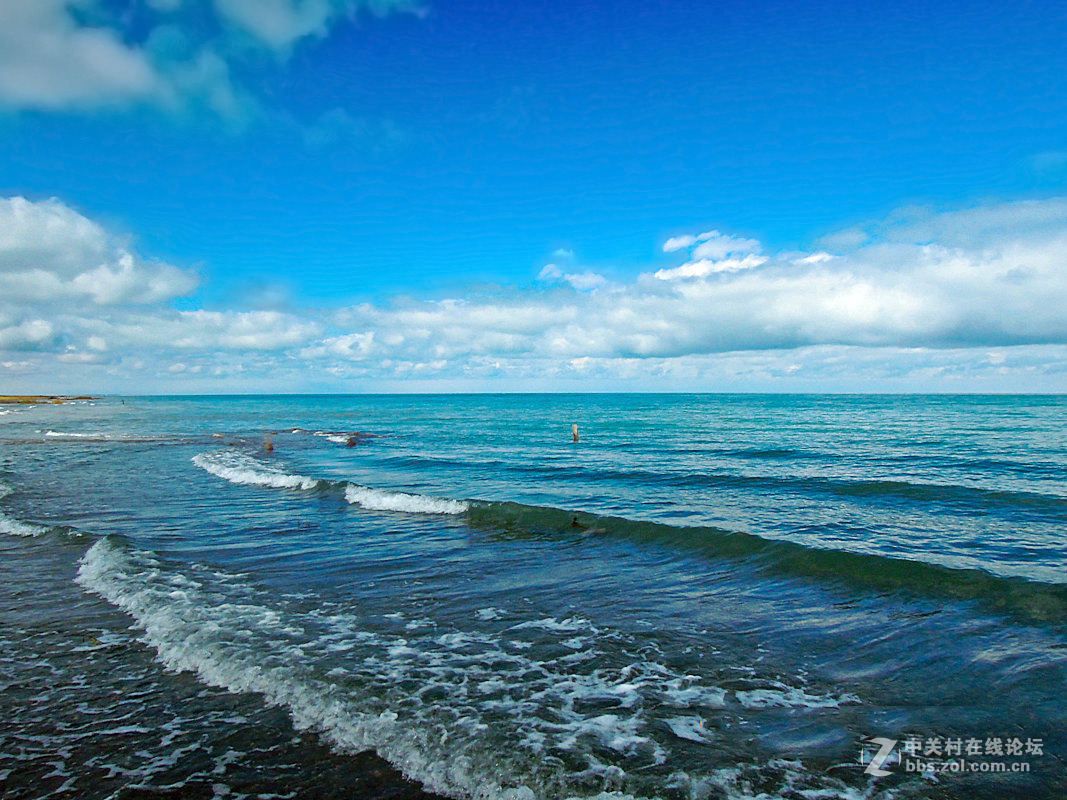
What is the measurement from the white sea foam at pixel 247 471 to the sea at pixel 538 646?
4343 millimetres

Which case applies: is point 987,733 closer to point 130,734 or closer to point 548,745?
point 548,745

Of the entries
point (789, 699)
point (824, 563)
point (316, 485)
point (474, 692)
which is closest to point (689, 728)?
point (789, 699)

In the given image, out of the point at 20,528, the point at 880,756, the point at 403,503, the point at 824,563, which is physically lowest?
the point at 824,563

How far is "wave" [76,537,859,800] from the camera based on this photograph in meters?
5.86

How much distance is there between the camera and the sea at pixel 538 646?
19.3ft

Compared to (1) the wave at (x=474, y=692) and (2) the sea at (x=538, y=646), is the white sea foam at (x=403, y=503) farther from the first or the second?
(1) the wave at (x=474, y=692)

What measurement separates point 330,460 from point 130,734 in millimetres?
30956

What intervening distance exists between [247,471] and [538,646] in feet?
82.4

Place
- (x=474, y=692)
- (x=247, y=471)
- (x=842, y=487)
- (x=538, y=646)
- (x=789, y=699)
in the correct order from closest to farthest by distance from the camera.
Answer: (x=789, y=699)
(x=474, y=692)
(x=538, y=646)
(x=842, y=487)
(x=247, y=471)

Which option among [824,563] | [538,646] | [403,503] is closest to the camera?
[538,646]

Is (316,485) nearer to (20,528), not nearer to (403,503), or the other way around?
→ (403,503)

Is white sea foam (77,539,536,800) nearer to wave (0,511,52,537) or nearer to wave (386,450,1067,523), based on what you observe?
wave (0,511,52,537)

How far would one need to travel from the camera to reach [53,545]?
48.6 feet

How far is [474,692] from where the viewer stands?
7.50 meters
